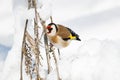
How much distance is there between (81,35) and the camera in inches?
118

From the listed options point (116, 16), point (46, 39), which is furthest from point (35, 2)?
point (116, 16)

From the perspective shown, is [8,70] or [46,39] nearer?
[46,39]

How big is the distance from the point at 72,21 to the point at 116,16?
1.06 ft

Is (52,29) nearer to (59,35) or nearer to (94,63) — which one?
(59,35)

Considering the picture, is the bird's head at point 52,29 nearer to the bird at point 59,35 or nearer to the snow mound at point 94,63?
the bird at point 59,35

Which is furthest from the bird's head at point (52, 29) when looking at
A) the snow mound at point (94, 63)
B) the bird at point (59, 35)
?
the snow mound at point (94, 63)

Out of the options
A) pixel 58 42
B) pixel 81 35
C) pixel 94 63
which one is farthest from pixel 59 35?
pixel 81 35

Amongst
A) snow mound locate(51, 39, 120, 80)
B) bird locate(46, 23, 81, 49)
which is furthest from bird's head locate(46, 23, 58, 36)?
snow mound locate(51, 39, 120, 80)

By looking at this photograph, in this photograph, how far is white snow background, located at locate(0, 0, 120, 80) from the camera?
95.3 inches

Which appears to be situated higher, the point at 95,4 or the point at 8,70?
the point at 95,4

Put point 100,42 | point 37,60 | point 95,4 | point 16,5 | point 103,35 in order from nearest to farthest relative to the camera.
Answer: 1. point 37,60
2. point 16,5
3. point 100,42
4. point 103,35
5. point 95,4

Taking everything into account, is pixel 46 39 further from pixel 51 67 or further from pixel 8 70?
pixel 8 70

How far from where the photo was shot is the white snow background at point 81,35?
7.94ft

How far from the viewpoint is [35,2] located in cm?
212
